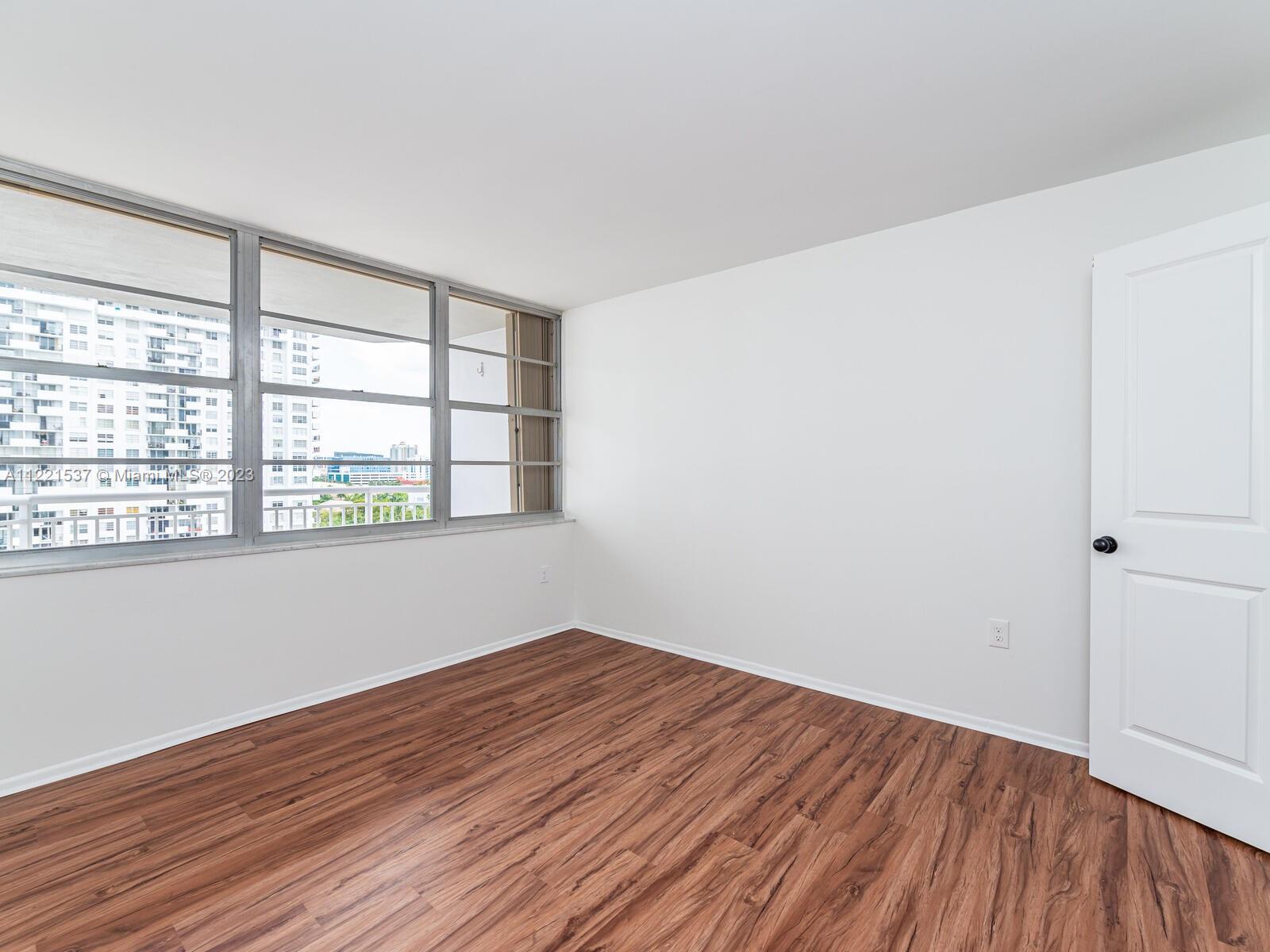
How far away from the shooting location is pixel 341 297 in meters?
3.56

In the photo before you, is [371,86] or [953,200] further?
[953,200]

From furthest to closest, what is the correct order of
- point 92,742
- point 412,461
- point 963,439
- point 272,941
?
point 412,461 → point 963,439 → point 92,742 → point 272,941

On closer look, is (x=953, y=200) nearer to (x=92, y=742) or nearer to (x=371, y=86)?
(x=371, y=86)

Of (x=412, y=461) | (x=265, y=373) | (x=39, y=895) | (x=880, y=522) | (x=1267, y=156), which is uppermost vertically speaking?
(x=1267, y=156)

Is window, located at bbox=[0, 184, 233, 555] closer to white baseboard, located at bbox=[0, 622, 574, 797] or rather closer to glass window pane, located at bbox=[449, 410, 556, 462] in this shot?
white baseboard, located at bbox=[0, 622, 574, 797]

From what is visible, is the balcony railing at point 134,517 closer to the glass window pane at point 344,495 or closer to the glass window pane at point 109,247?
the glass window pane at point 344,495

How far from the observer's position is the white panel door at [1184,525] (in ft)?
6.44

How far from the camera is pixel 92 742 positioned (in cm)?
248

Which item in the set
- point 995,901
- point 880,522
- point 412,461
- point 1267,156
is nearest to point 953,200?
point 1267,156

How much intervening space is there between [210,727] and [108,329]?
73.8 inches

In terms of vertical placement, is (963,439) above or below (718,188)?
below

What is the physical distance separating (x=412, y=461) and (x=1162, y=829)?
3908 mm

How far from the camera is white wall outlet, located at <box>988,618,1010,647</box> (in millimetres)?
2764

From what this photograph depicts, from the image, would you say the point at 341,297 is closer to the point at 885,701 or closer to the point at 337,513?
the point at 337,513
